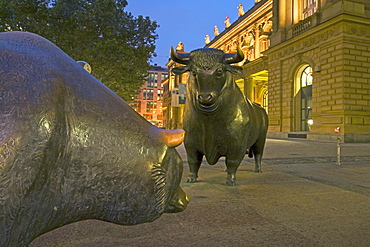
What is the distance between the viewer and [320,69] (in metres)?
18.8

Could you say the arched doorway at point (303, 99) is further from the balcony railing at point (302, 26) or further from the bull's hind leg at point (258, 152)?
the bull's hind leg at point (258, 152)

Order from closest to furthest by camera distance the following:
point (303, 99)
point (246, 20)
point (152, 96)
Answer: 1. point (303, 99)
2. point (246, 20)
3. point (152, 96)

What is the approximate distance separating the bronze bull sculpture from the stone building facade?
14061 millimetres

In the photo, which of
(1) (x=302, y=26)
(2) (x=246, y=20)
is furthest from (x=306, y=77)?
(2) (x=246, y=20)

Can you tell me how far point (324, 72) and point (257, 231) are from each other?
1961 cm

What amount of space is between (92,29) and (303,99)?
17.2 m

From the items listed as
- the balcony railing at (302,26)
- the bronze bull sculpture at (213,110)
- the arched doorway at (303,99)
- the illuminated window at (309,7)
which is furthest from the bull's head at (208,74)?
the illuminated window at (309,7)

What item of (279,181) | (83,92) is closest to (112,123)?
(83,92)

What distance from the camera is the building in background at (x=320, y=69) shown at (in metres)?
17.0

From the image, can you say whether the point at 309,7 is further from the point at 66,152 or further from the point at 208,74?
the point at 66,152

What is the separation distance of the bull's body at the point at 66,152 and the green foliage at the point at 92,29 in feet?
50.9

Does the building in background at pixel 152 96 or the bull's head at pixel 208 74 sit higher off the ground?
the building in background at pixel 152 96

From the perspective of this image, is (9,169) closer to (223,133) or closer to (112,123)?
(112,123)

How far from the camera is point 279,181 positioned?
4.25 m
